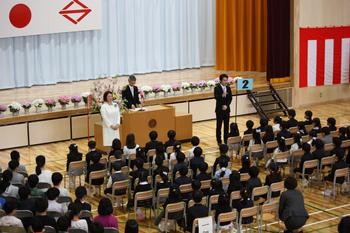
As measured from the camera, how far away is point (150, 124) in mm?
18297

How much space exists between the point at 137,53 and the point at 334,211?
13.8 m

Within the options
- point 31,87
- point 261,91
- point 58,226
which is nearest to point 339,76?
point 261,91

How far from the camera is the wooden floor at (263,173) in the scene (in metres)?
13.2

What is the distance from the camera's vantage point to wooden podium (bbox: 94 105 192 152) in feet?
58.6

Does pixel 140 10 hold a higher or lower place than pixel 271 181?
higher

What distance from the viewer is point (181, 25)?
89.3 feet

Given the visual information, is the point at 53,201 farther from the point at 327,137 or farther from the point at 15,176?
the point at 327,137

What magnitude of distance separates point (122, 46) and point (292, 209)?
15429 millimetres

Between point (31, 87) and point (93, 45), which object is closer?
point (31, 87)

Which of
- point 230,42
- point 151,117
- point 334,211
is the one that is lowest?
point 334,211

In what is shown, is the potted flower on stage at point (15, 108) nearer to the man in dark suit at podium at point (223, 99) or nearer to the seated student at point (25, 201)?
the man in dark suit at podium at point (223, 99)

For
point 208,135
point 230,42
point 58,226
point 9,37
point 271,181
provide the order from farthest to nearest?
point 230,42
point 9,37
point 208,135
point 271,181
point 58,226

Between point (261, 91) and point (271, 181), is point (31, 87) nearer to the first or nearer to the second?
point (261, 91)

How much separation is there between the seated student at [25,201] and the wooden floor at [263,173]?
6.87ft
